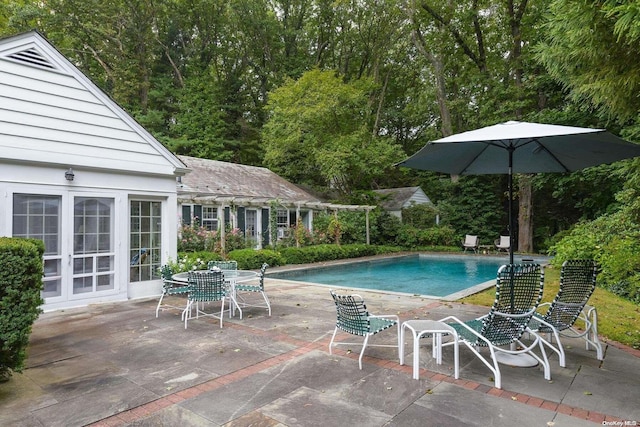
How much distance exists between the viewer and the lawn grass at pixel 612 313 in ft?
16.6

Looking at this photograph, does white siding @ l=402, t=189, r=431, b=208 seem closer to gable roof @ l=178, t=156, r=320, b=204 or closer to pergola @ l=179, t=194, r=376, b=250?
pergola @ l=179, t=194, r=376, b=250

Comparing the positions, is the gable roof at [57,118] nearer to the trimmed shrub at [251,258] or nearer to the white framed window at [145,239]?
the white framed window at [145,239]

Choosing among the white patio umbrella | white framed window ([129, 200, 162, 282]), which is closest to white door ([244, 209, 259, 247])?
white framed window ([129, 200, 162, 282])

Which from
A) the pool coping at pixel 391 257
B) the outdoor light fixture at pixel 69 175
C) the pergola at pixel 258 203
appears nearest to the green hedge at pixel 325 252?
the pool coping at pixel 391 257

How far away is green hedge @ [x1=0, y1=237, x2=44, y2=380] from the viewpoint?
11.1 ft

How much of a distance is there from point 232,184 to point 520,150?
45.7 ft

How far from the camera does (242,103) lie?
28.6 metres

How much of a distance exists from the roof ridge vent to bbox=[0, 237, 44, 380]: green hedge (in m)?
4.75

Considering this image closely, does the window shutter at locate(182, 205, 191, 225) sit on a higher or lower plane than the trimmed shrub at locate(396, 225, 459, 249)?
higher

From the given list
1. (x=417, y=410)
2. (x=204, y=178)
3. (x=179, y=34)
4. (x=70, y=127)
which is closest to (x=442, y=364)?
(x=417, y=410)

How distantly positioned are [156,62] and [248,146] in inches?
336

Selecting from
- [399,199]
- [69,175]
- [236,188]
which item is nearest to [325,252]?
[236,188]

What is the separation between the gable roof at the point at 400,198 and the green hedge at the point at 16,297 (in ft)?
68.1

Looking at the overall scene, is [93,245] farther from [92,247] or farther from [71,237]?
[71,237]
